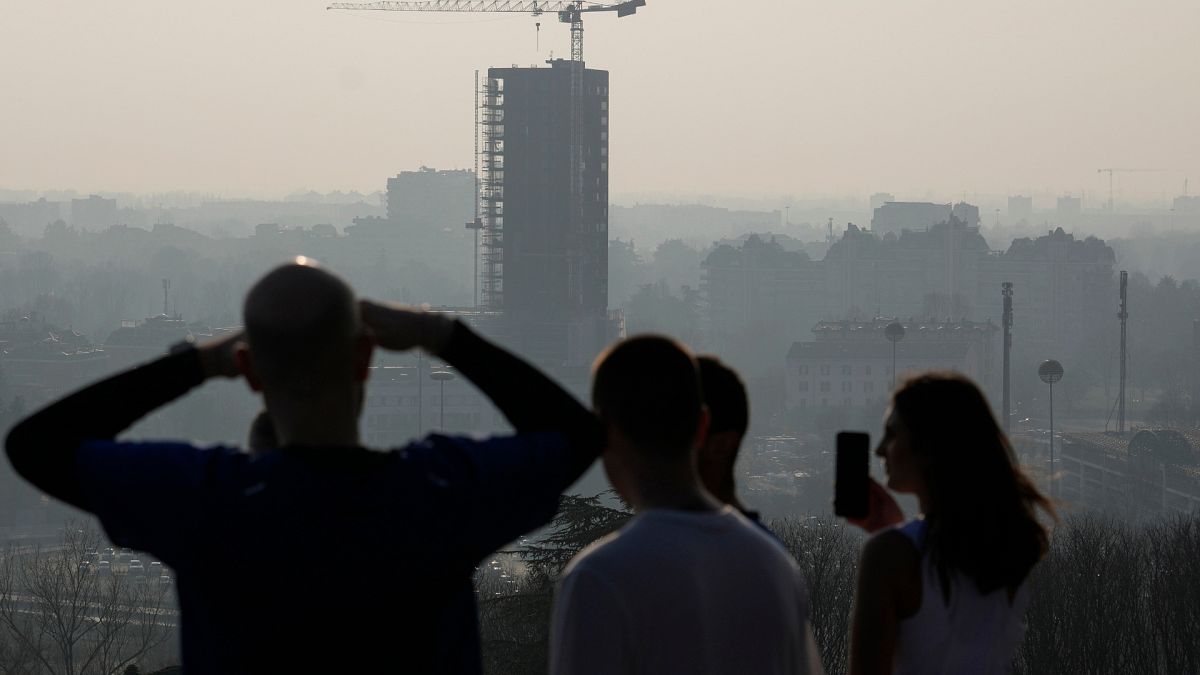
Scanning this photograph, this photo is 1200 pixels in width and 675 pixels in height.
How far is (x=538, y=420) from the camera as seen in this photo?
7.66ft

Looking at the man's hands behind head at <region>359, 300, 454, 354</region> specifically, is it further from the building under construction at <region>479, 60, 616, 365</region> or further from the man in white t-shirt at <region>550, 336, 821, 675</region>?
the building under construction at <region>479, 60, 616, 365</region>

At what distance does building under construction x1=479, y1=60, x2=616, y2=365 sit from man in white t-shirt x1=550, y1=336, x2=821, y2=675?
97420mm

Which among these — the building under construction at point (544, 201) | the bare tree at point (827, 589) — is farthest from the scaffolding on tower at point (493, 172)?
the bare tree at point (827, 589)

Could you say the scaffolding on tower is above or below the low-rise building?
above

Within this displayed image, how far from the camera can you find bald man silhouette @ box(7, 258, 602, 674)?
7.14ft

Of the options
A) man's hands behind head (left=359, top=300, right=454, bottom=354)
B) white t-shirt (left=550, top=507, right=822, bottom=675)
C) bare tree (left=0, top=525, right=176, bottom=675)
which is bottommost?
bare tree (left=0, top=525, right=176, bottom=675)

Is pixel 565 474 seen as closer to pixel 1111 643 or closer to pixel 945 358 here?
pixel 1111 643

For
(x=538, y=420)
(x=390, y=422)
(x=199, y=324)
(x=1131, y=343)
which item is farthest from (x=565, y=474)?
(x=1131, y=343)

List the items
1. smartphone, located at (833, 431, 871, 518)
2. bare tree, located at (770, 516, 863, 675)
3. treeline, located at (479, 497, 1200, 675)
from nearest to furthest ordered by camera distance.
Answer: smartphone, located at (833, 431, 871, 518), bare tree, located at (770, 516, 863, 675), treeline, located at (479, 497, 1200, 675)

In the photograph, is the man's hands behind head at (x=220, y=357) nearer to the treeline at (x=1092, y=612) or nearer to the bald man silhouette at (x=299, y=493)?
the bald man silhouette at (x=299, y=493)

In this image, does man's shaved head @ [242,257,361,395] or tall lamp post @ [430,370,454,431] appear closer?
man's shaved head @ [242,257,361,395]

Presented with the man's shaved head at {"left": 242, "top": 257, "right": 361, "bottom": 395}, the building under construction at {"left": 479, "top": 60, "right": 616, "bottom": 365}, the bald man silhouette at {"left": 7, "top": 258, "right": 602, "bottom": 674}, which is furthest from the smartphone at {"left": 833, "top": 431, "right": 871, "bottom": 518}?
the building under construction at {"left": 479, "top": 60, "right": 616, "bottom": 365}

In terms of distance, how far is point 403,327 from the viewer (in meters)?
2.32

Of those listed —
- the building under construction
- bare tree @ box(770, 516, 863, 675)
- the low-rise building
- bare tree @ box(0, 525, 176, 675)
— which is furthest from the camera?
the building under construction
